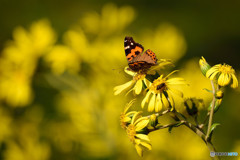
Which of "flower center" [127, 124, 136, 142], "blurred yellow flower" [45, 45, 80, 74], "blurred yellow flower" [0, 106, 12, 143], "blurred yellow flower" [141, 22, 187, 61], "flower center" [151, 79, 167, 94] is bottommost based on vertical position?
"blurred yellow flower" [0, 106, 12, 143]

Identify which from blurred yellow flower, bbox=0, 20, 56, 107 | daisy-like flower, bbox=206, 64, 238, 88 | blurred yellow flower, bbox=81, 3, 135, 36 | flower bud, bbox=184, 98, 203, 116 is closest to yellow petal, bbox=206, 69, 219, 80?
daisy-like flower, bbox=206, 64, 238, 88

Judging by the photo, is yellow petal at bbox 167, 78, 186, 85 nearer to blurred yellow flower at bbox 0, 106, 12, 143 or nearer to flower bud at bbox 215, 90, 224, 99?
flower bud at bbox 215, 90, 224, 99

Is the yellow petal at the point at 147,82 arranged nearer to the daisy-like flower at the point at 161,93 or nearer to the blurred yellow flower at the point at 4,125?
the daisy-like flower at the point at 161,93

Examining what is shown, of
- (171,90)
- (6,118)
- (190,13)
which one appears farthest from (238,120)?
(190,13)

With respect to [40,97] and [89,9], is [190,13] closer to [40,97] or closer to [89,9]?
[89,9]

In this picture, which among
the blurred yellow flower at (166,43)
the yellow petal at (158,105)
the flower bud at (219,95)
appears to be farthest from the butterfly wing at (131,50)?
the blurred yellow flower at (166,43)

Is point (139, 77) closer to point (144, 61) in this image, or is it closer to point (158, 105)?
point (144, 61)
